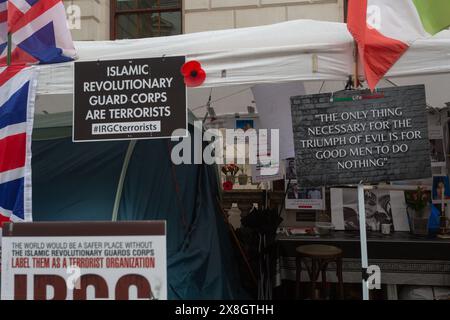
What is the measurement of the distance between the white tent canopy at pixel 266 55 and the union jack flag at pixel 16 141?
0.15m

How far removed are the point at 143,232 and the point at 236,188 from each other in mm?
2862

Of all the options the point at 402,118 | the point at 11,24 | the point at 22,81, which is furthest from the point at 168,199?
the point at 402,118

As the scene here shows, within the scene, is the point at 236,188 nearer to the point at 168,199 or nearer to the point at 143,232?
the point at 168,199

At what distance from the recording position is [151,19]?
8.44 meters

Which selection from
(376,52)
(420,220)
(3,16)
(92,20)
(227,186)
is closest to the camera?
(376,52)

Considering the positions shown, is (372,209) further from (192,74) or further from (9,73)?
(9,73)

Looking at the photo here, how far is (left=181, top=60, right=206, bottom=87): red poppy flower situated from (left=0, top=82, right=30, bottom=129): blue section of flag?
48.5 inches

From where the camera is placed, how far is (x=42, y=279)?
2.62 m

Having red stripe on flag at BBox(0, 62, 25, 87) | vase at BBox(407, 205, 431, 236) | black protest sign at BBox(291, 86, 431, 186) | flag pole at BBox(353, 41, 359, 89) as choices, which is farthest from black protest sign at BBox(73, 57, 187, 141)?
vase at BBox(407, 205, 431, 236)

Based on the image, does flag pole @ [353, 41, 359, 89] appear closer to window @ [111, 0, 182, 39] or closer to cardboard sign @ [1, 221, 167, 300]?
cardboard sign @ [1, 221, 167, 300]

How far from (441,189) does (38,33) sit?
170 inches

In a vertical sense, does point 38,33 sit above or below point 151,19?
below

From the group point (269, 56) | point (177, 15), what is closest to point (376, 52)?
point (269, 56)

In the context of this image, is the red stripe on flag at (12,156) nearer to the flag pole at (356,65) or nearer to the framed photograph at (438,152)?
the flag pole at (356,65)
